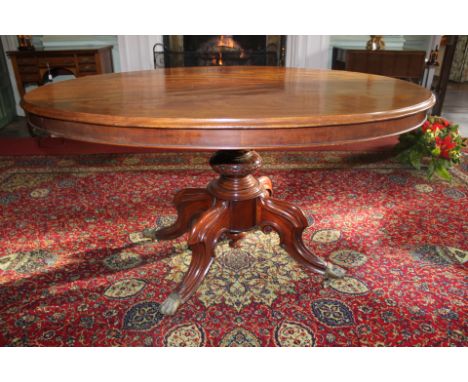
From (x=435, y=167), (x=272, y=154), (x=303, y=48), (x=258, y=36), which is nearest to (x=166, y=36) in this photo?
(x=258, y=36)

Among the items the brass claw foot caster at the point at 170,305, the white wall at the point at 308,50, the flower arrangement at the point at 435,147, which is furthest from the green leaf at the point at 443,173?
the white wall at the point at 308,50

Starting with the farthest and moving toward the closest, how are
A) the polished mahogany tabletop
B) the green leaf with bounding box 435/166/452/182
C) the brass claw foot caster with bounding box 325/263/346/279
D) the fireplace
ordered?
1. the fireplace
2. the green leaf with bounding box 435/166/452/182
3. the brass claw foot caster with bounding box 325/263/346/279
4. the polished mahogany tabletop

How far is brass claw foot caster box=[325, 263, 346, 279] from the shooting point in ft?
4.80

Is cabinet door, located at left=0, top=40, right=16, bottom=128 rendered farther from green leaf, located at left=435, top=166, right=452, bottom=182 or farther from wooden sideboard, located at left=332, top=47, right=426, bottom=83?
green leaf, located at left=435, top=166, right=452, bottom=182

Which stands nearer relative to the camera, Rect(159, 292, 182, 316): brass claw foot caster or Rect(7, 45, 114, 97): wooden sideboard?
Rect(159, 292, 182, 316): brass claw foot caster

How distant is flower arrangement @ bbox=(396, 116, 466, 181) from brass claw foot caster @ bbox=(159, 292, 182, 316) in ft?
5.93

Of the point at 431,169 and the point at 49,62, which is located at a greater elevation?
the point at 49,62

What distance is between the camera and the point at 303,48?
157 inches

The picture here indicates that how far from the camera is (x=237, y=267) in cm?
156

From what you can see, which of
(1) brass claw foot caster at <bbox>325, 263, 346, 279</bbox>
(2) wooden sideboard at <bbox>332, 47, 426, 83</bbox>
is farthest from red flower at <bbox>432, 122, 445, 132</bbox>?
(1) brass claw foot caster at <bbox>325, 263, 346, 279</bbox>

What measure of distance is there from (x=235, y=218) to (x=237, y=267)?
9.9 inches

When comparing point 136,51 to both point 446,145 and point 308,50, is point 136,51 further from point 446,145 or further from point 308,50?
point 446,145

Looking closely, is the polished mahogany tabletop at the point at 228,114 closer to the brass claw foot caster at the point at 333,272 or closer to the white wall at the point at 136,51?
the brass claw foot caster at the point at 333,272

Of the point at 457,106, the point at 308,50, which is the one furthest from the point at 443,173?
the point at 457,106
